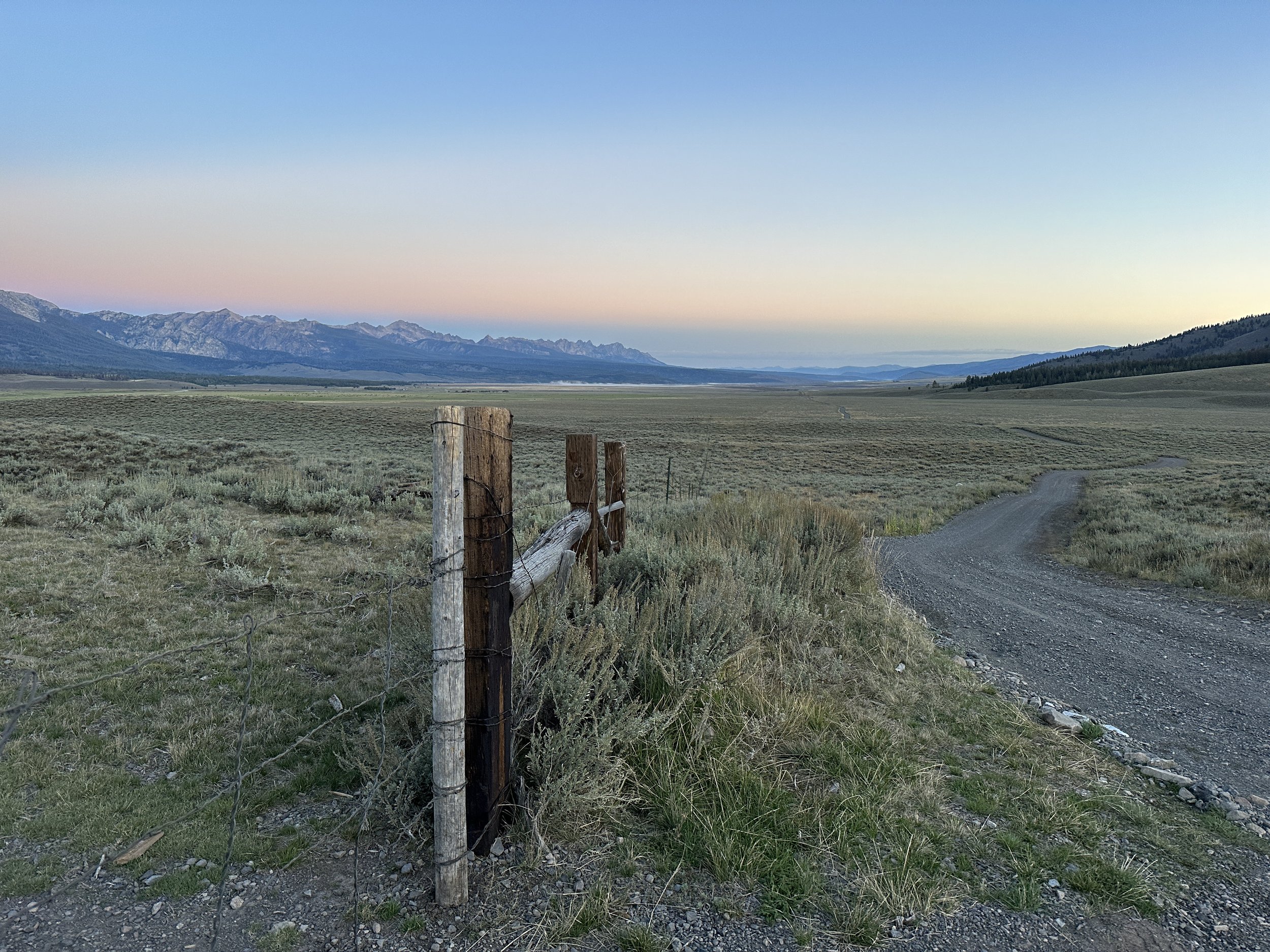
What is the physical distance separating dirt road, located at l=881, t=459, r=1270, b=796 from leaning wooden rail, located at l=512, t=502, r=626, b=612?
166 inches

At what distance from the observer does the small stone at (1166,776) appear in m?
4.18

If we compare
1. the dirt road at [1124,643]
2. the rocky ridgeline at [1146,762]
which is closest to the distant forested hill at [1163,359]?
the dirt road at [1124,643]

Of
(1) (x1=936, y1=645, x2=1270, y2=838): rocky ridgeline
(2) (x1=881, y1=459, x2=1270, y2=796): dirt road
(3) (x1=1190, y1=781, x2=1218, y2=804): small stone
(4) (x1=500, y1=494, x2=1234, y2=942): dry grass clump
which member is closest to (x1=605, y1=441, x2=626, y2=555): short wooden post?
(4) (x1=500, y1=494, x2=1234, y2=942): dry grass clump

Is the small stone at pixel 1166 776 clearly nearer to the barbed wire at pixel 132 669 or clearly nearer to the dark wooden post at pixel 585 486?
the dark wooden post at pixel 585 486

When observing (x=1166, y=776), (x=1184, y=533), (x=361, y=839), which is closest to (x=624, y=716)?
(x=361, y=839)

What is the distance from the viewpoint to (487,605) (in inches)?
119

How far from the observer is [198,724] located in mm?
4375

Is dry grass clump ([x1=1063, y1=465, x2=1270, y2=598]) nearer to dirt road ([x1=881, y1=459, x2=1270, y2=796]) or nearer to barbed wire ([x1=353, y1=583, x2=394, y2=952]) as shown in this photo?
dirt road ([x1=881, y1=459, x2=1270, y2=796])

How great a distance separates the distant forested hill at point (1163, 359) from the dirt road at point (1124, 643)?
137261 mm

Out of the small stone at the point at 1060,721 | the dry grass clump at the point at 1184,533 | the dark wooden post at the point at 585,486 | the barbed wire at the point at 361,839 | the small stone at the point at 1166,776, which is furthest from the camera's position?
the dry grass clump at the point at 1184,533

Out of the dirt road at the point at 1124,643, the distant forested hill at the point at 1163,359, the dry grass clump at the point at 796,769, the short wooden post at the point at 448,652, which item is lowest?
the dirt road at the point at 1124,643

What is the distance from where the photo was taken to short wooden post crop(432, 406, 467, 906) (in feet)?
8.98

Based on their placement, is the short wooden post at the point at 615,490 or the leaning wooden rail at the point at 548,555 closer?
the leaning wooden rail at the point at 548,555

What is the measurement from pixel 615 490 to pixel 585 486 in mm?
1246
